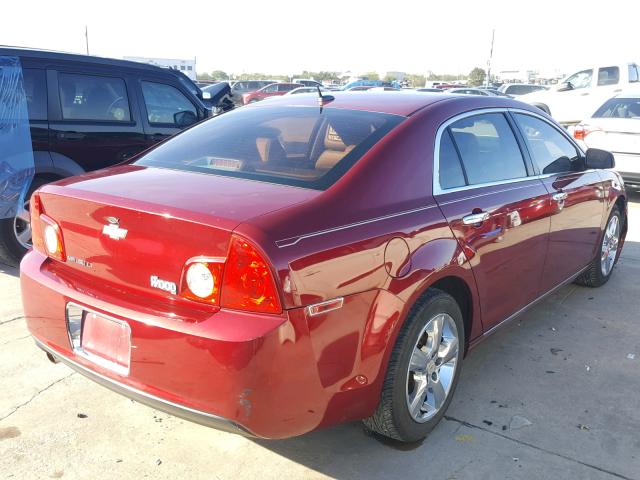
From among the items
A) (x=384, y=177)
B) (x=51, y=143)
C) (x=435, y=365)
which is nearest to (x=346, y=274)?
(x=384, y=177)

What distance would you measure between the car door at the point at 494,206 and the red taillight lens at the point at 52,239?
5.70 feet

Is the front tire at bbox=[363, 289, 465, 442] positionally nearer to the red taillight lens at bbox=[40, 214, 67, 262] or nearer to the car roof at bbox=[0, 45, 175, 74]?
the red taillight lens at bbox=[40, 214, 67, 262]

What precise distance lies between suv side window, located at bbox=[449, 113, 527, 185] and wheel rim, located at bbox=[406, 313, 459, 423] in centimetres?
→ 82

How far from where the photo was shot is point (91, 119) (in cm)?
550

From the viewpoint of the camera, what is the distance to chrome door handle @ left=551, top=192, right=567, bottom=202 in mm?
3832

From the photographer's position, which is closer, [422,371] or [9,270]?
[422,371]

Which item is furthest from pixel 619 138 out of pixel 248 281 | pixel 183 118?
pixel 248 281

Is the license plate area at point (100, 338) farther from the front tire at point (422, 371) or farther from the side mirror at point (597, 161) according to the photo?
the side mirror at point (597, 161)

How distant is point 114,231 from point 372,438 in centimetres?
156

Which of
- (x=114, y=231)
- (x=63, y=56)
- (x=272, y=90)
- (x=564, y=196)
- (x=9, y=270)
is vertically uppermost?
(x=272, y=90)

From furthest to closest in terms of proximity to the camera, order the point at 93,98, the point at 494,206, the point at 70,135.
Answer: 1. the point at 93,98
2. the point at 70,135
3. the point at 494,206

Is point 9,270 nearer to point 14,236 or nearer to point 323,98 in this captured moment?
point 14,236

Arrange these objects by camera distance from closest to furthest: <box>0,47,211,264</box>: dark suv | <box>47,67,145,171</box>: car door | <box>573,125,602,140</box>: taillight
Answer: <box>0,47,211,264</box>: dark suv → <box>47,67,145,171</box>: car door → <box>573,125,602,140</box>: taillight

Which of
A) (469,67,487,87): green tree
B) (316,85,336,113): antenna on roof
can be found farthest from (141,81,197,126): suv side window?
(469,67,487,87): green tree
